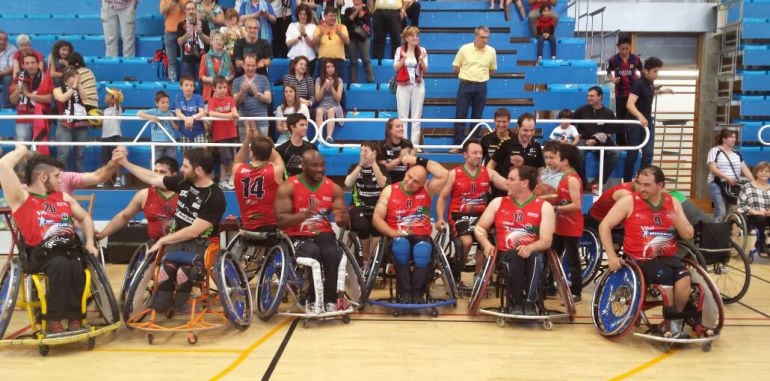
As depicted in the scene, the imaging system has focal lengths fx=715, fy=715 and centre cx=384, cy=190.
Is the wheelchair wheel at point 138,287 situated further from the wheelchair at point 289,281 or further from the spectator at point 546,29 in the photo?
the spectator at point 546,29

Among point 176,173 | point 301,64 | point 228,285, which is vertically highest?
point 301,64

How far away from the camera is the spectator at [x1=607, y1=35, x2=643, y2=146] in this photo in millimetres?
8156

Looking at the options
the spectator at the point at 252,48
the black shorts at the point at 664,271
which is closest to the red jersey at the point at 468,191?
the black shorts at the point at 664,271

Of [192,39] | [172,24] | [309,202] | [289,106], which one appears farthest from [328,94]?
[309,202]

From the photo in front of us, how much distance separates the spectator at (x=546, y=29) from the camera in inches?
394

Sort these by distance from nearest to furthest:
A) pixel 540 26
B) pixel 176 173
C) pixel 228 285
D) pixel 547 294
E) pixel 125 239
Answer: pixel 228 285, pixel 176 173, pixel 547 294, pixel 125 239, pixel 540 26

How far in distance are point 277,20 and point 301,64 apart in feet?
6.05

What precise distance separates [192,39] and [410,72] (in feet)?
9.20

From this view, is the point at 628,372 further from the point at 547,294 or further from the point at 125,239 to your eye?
the point at 125,239

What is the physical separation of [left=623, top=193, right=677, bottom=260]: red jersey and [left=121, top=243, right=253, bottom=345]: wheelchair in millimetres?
2551

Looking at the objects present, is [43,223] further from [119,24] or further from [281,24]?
[119,24]

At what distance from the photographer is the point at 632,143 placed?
305 inches

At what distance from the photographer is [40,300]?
13.8 ft

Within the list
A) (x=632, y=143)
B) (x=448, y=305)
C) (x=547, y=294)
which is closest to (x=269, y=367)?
(x=448, y=305)
